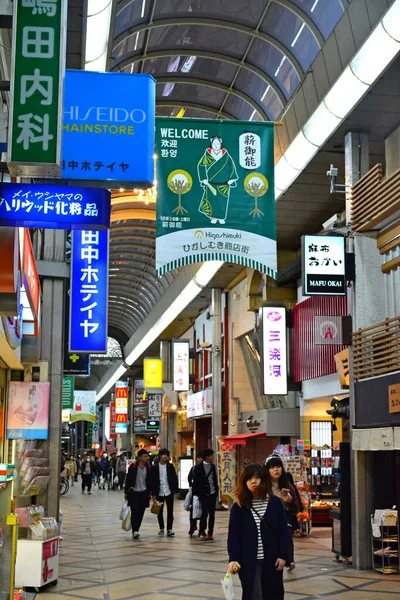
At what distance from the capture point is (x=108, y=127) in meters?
6.80

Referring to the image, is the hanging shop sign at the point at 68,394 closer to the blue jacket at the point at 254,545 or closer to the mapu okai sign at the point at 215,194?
the mapu okai sign at the point at 215,194

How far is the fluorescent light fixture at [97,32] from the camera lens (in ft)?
27.7

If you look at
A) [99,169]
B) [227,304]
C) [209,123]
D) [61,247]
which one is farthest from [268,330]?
[99,169]

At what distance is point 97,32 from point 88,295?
4.83m

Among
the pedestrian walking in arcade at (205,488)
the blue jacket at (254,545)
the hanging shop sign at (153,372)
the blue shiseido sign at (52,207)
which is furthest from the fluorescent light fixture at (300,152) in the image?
the hanging shop sign at (153,372)

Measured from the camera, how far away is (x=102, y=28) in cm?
891

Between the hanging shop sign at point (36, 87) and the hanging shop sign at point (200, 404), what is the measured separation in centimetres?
1956

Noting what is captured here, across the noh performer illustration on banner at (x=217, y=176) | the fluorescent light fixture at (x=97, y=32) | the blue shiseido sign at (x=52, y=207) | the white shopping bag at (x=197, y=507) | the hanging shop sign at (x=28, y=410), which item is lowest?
the white shopping bag at (x=197, y=507)

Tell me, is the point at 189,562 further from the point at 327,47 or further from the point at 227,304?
the point at 227,304

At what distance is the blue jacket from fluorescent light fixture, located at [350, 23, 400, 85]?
20.8ft

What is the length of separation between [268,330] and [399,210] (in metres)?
8.41

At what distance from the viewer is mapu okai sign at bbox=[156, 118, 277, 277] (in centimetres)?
997

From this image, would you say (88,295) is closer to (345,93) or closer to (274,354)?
(345,93)

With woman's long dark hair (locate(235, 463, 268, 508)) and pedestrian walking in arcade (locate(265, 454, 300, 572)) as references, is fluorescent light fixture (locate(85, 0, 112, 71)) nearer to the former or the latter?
pedestrian walking in arcade (locate(265, 454, 300, 572))
